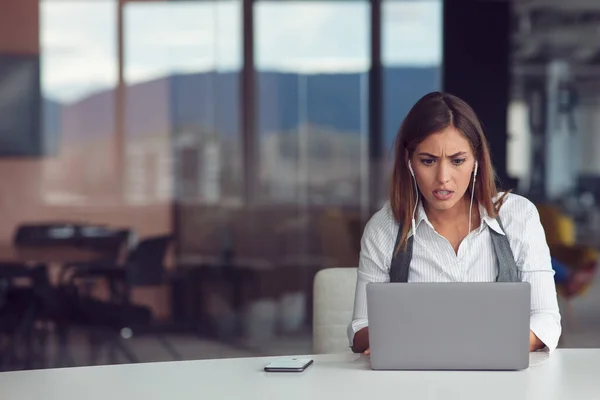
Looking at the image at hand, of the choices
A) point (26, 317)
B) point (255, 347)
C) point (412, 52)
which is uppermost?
point (412, 52)

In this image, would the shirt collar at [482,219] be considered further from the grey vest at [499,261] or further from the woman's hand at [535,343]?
the woman's hand at [535,343]

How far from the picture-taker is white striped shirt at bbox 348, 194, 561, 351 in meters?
2.76

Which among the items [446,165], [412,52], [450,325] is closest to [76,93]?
[412,52]

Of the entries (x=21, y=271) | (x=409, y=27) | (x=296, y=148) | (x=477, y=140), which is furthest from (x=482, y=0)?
(x=477, y=140)

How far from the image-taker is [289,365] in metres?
2.51

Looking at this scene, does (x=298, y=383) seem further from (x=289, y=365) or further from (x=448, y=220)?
(x=448, y=220)

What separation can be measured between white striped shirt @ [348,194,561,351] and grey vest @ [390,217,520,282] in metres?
0.01

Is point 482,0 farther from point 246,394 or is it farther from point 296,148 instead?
point 246,394

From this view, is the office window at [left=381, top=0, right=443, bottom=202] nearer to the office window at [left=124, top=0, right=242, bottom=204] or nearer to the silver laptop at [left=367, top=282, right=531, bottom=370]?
the office window at [left=124, top=0, right=242, bottom=204]

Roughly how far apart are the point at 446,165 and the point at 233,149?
4108 millimetres

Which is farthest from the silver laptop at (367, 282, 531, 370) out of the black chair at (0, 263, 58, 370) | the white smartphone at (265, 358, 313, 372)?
the black chair at (0, 263, 58, 370)

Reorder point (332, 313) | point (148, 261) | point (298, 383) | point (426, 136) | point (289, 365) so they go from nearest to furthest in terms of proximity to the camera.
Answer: point (298, 383)
point (289, 365)
point (426, 136)
point (332, 313)
point (148, 261)

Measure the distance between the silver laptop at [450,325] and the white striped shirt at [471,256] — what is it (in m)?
0.34

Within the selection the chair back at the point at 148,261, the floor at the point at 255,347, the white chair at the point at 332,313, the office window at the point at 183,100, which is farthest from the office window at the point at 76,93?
the white chair at the point at 332,313
